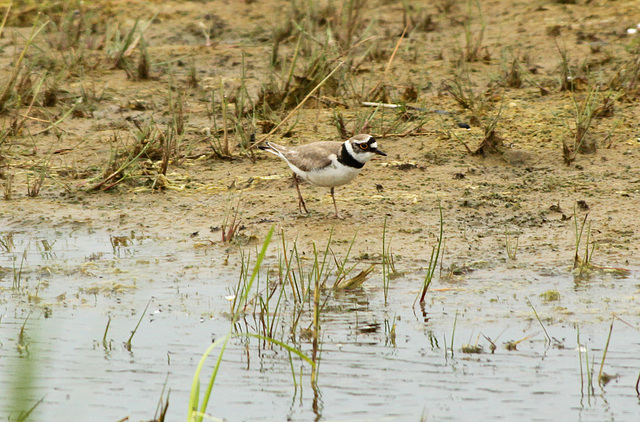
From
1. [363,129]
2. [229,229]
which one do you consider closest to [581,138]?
[363,129]

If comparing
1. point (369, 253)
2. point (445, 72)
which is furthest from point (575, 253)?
point (445, 72)

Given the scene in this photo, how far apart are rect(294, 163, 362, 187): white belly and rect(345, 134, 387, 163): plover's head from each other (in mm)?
118

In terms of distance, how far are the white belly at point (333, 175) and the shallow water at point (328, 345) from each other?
3.01 feet

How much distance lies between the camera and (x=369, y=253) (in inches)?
255

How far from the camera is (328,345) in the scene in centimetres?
482

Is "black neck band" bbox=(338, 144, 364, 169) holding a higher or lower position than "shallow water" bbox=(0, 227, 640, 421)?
higher

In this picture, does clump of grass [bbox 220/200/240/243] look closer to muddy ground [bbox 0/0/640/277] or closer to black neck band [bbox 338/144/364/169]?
muddy ground [bbox 0/0/640/277]

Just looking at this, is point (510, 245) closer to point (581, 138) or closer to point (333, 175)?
point (333, 175)

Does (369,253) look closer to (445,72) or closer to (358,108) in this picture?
(358,108)

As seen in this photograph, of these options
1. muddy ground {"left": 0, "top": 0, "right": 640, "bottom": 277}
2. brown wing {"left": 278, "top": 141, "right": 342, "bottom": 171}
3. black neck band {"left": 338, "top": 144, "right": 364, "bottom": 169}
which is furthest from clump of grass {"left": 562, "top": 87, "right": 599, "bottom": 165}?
brown wing {"left": 278, "top": 141, "right": 342, "bottom": 171}

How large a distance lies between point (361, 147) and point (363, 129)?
132cm

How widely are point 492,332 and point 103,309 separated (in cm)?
240

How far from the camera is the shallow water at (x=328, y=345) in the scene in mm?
4160

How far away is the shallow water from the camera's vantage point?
4160 mm
